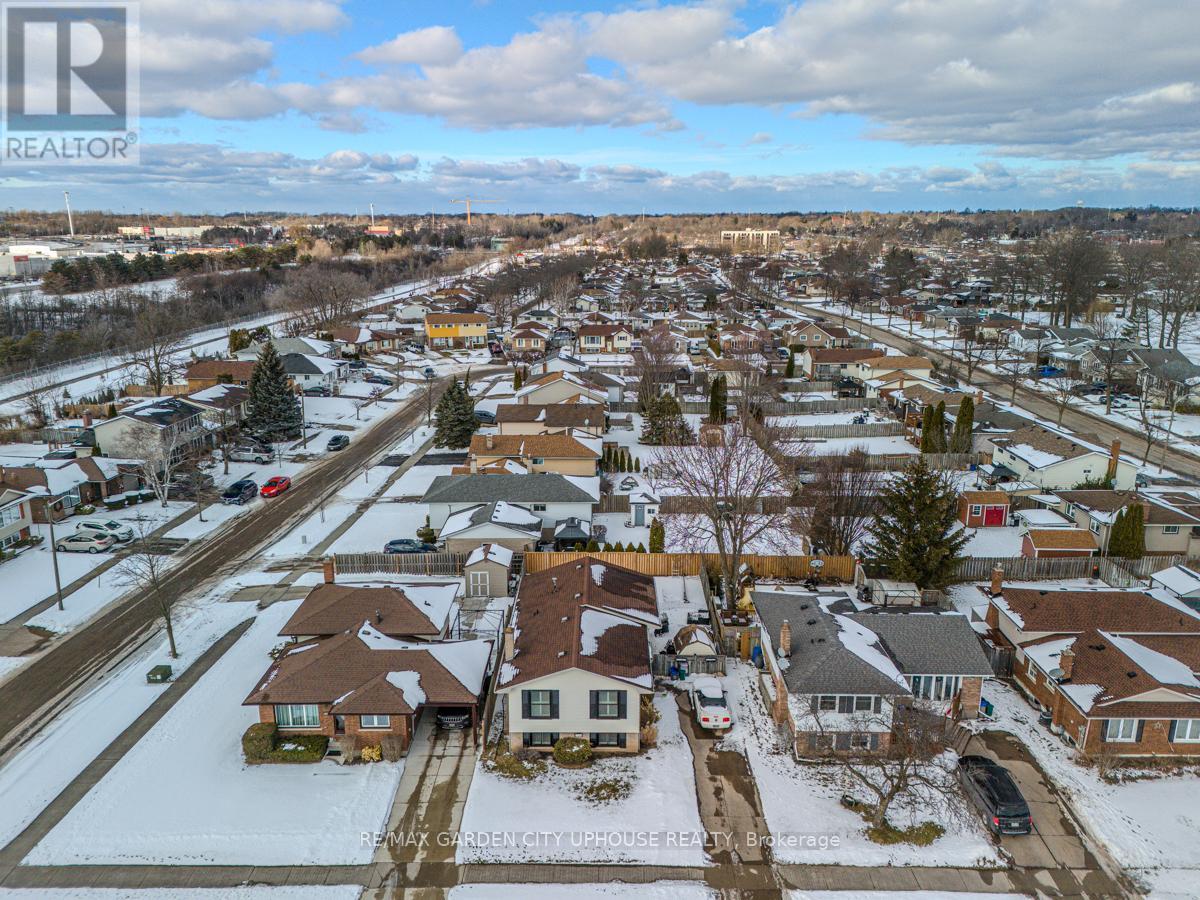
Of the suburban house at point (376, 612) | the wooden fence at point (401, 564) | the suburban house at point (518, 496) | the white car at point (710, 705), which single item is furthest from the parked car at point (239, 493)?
the white car at point (710, 705)

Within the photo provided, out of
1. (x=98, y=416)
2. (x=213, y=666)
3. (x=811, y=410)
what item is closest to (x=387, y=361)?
(x=98, y=416)

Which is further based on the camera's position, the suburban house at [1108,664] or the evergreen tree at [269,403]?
the evergreen tree at [269,403]

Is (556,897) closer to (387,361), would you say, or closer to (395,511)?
(395,511)

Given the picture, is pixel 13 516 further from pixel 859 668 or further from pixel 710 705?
pixel 859 668

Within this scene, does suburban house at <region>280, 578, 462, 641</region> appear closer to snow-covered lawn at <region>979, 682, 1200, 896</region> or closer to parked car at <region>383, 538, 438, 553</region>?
parked car at <region>383, 538, 438, 553</region>

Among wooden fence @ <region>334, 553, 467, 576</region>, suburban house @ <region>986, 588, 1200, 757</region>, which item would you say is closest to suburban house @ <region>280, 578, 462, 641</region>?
wooden fence @ <region>334, 553, 467, 576</region>

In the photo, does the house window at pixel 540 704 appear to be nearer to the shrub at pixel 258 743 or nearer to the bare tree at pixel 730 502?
the shrub at pixel 258 743
